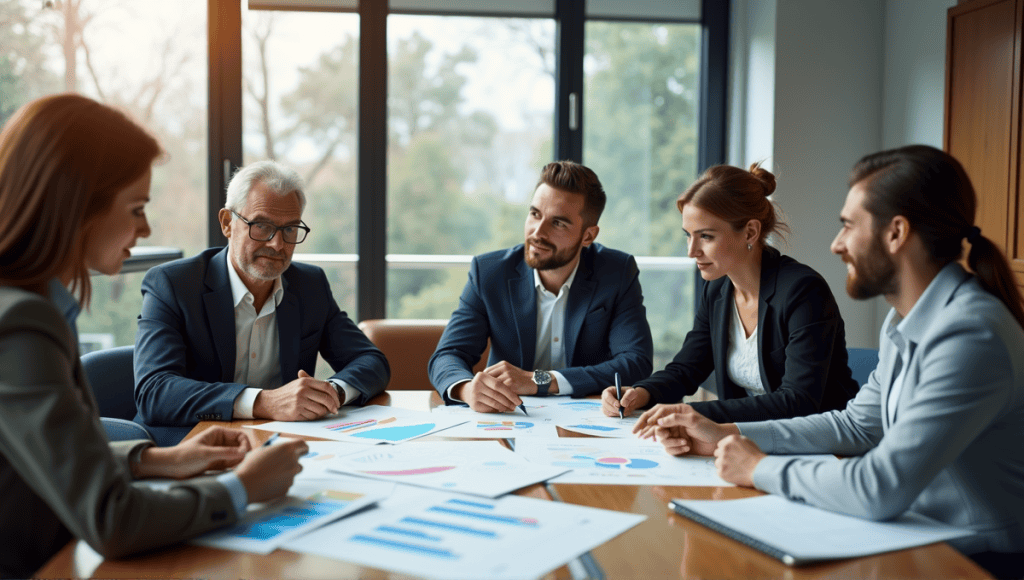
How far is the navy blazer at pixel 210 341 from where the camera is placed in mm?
2010

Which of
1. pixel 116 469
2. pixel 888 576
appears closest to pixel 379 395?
pixel 116 469

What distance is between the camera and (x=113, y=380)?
2.38 metres

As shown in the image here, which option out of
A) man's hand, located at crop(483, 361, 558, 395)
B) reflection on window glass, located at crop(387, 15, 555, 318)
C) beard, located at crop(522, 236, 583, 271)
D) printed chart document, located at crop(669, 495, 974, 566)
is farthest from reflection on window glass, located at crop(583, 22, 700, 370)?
printed chart document, located at crop(669, 495, 974, 566)

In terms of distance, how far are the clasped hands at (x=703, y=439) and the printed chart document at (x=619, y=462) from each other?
0.02 meters

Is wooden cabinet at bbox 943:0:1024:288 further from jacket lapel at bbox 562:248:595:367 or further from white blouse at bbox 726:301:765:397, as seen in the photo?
jacket lapel at bbox 562:248:595:367

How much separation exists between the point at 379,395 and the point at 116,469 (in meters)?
1.29

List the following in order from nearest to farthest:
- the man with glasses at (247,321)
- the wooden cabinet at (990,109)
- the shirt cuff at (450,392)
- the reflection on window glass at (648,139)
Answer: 1. the man with glasses at (247,321)
2. the shirt cuff at (450,392)
3. the wooden cabinet at (990,109)
4. the reflection on window glass at (648,139)

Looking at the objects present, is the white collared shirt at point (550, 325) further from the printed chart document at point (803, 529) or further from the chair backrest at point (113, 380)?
the printed chart document at point (803, 529)

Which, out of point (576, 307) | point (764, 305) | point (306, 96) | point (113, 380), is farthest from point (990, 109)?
point (113, 380)

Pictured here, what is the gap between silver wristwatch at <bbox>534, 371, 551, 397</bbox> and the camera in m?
2.26

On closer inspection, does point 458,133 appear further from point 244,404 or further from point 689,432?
point 689,432

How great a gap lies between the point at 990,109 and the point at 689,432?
2728 mm

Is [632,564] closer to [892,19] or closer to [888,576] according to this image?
[888,576]

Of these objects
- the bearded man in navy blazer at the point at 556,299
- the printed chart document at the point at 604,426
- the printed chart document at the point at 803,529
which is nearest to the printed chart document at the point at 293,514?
the printed chart document at the point at 803,529
